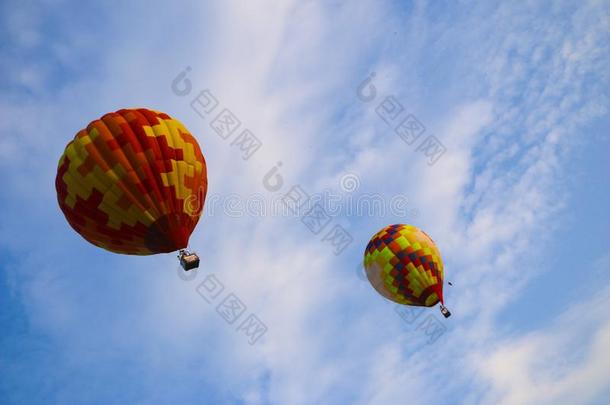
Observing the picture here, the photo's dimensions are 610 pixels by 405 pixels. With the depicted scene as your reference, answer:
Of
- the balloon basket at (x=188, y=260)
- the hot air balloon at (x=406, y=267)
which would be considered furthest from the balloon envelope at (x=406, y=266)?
the balloon basket at (x=188, y=260)

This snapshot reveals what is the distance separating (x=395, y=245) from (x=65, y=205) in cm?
Result: 1387

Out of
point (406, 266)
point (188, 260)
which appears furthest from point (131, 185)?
point (406, 266)

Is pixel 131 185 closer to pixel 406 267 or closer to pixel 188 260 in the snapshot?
pixel 188 260

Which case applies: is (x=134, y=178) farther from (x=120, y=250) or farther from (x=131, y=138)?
(x=120, y=250)

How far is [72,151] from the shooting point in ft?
40.7

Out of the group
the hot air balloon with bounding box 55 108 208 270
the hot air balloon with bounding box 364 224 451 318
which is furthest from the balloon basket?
the hot air balloon with bounding box 364 224 451 318

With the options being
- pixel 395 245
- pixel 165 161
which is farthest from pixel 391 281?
pixel 165 161

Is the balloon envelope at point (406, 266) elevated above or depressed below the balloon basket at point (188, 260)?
below

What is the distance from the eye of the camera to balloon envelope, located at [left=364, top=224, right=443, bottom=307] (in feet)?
61.1

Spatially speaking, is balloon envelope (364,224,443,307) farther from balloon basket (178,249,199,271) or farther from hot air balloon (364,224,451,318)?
balloon basket (178,249,199,271)

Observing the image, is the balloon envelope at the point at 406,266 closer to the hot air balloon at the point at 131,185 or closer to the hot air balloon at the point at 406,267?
the hot air balloon at the point at 406,267

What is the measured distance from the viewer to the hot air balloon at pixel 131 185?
11.9 m

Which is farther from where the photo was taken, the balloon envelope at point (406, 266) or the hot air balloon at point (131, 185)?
the balloon envelope at point (406, 266)

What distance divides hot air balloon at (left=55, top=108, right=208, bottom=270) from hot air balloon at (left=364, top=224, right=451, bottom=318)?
1033 centimetres
